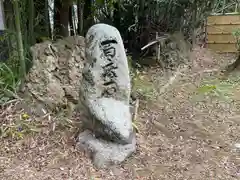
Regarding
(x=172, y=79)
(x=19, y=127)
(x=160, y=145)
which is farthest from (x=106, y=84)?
(x=172, y=79)

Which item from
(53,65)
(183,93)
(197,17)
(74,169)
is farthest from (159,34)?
(74,169)

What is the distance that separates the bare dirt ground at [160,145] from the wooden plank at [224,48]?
232 centimetres

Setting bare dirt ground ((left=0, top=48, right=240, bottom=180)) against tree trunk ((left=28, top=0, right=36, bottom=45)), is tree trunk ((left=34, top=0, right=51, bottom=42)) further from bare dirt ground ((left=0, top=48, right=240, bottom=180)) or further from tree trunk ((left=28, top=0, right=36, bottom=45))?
bare dirt ground ((left=0, top=48, right=240, bottom=180))

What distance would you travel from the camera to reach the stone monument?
240 centimetres

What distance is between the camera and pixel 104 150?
7.93 ft

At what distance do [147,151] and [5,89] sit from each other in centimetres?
149

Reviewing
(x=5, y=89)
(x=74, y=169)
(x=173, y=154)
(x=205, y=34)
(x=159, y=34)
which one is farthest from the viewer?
(x=205, y=34)

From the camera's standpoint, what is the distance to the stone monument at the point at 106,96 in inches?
94.5

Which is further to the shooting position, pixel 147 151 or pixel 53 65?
pixel 53 65

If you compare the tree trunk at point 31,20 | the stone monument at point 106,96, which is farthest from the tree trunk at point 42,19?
the stone monument at point 106,96

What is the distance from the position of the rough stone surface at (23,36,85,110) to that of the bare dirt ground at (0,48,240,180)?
0.80 ft

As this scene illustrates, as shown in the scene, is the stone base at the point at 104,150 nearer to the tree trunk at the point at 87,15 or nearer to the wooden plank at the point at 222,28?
the tree trunk at the point at 87,15

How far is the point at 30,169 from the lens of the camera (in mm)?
2371

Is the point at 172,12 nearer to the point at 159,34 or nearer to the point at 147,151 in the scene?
the point at 159,34
